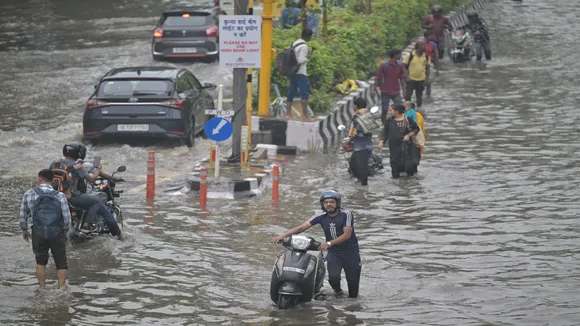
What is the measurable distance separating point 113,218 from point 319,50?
1006 centimetres

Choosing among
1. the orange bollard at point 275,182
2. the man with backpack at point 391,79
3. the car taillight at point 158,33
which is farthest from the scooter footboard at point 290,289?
the car taillight at point 158,33

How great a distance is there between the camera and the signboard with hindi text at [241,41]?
18688mm

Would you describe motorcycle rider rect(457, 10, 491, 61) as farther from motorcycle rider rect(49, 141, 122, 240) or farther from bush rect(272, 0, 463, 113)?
motorcycle rider rect(49, 141, 122, 240)

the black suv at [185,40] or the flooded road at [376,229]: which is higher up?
the black suv at [185,40]

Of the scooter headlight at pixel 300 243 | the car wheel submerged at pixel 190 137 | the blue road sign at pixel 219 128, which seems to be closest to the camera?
the scooter headlight at pixel 300 243

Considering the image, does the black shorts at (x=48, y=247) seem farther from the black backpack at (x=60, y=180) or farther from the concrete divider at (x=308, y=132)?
the concrete divider at (x=308, y=132)

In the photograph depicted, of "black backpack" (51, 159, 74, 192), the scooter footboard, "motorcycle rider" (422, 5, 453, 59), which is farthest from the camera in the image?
"motorcycle rider" (422, 5, 453, 59)

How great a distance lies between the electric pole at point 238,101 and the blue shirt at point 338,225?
7.16 m

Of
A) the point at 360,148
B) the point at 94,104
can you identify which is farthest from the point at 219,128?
the point at 94,104

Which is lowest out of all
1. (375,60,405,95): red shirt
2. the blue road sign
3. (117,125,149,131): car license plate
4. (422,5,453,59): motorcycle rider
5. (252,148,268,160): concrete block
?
(252,148,268,160): concrete block

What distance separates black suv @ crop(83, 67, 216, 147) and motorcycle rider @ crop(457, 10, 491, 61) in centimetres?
1164

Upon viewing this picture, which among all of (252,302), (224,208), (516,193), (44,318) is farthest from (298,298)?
(516,193)

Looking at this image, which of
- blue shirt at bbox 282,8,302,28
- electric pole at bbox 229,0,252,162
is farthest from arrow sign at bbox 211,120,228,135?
blue shirt at bbox 282,8,302,28

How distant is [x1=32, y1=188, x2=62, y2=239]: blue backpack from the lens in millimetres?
12430
